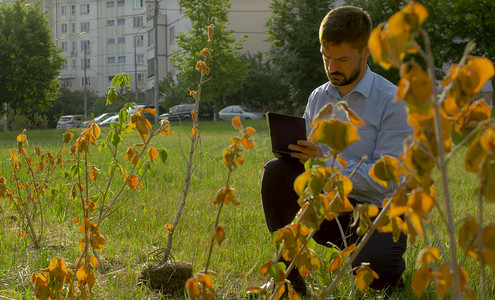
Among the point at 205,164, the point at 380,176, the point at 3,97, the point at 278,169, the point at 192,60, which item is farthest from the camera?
the point at 192,60

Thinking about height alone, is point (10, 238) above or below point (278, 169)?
below

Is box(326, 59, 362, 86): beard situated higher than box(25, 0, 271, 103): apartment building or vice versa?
box(25, 0, 271, 103): apartment building

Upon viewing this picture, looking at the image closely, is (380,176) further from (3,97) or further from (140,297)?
(3,97)

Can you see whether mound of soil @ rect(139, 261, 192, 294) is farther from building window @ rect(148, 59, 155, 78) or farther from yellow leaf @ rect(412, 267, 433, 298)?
building window @ rect(148, 59, 155, 78)

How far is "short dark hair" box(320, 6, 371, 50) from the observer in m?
2.74

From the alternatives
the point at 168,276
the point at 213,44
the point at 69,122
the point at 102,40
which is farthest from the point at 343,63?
the point at 102,40

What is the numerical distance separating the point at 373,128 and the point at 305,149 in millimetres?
558

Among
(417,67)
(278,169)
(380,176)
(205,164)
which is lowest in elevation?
(205,164)

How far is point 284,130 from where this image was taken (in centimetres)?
263

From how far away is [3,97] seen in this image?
2797 centimetres

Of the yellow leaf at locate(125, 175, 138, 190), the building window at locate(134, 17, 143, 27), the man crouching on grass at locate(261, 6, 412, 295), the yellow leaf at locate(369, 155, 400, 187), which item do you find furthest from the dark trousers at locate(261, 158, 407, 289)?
the building window at locate(134, 17, 143, 27)

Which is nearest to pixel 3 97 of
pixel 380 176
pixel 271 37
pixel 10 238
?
pixel 271 37

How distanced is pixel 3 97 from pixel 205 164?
76.2 feet

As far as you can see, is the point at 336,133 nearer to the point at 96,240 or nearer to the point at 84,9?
the point at 96,240
